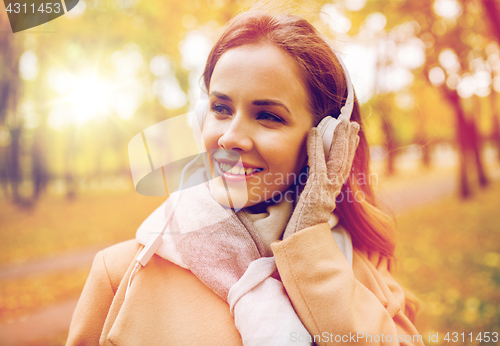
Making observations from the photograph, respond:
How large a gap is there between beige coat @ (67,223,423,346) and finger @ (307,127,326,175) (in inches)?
11.0

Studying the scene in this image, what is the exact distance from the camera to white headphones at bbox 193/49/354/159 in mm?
1474

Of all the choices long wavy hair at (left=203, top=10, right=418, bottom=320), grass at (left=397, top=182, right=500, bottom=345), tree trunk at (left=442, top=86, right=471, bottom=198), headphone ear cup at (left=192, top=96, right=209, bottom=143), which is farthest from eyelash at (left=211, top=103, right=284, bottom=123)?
tree trunk at (left=442, top=86, right=471, bottom=198)

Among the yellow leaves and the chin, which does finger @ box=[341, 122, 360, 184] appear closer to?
the chin

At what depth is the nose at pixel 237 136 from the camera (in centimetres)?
131

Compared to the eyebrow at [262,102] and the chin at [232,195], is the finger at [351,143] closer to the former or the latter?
the eyebrow at [262,102]

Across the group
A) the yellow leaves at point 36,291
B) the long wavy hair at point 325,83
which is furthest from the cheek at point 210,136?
the yellow leaves at point 36,291

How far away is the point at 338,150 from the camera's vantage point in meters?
1.46

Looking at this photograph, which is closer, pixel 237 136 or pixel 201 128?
pixel 237 136

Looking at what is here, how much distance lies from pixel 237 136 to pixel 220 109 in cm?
21

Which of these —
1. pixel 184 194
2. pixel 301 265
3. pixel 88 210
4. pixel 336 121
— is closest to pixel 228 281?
pixel 301 265

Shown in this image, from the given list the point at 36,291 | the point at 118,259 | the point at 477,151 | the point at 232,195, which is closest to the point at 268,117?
the point at 232,195

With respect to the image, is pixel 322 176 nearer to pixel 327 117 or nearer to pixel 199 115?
pixel 327 117

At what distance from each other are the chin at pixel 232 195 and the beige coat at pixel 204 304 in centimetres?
27

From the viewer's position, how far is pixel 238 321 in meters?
1.17
